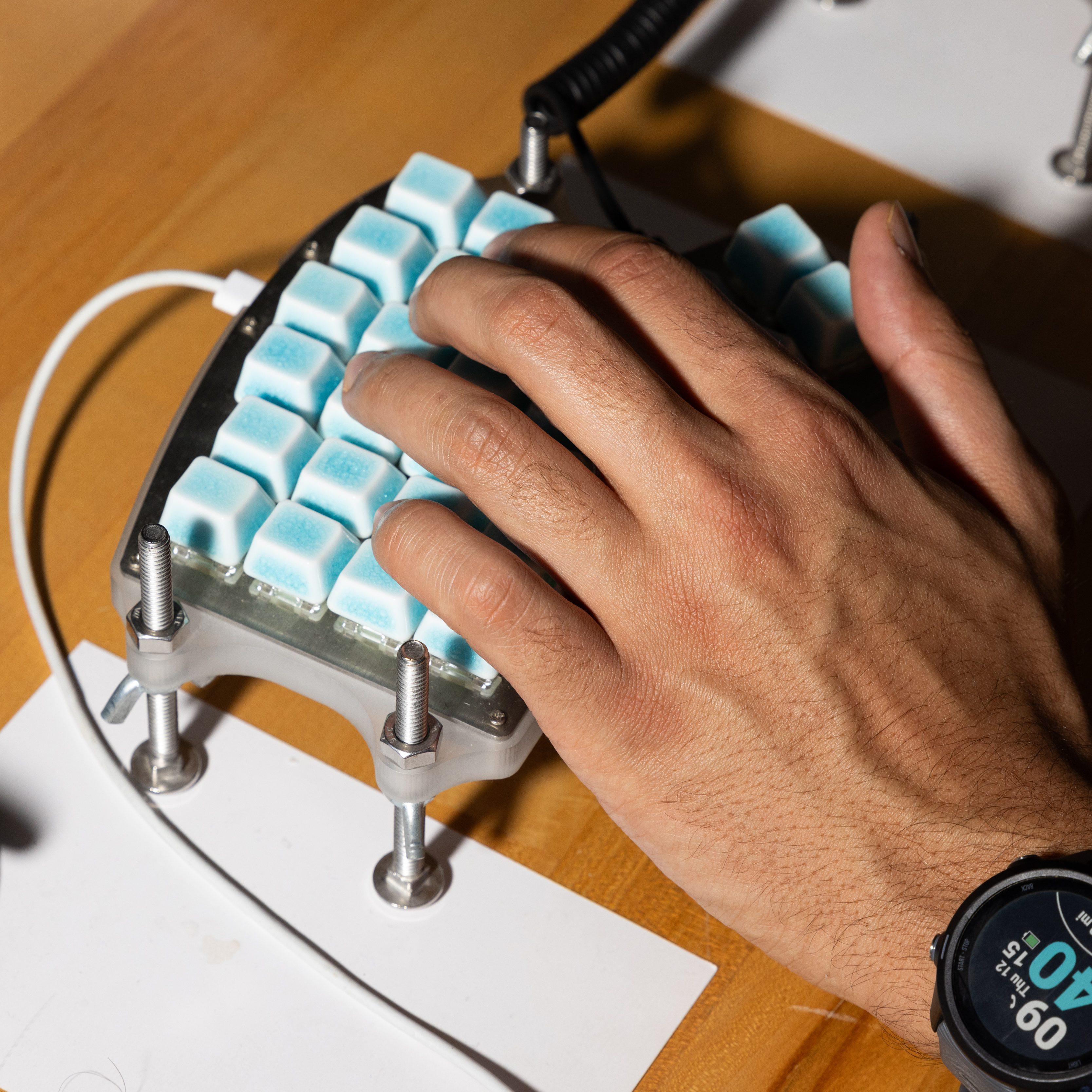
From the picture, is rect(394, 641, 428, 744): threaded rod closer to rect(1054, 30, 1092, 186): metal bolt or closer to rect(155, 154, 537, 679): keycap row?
rect(155, 154, 537, 679): keycap row

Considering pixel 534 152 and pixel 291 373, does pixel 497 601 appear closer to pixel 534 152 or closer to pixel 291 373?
pixel 291 373

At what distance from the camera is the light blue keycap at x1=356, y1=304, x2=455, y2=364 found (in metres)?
0.72

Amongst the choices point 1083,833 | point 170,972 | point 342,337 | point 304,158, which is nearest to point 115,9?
point 304,158

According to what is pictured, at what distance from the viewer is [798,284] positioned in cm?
77

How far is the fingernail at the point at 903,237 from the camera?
29.0 inches

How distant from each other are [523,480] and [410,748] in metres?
0.14

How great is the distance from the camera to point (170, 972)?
646mm

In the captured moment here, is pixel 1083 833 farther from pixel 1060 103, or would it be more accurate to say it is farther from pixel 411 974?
pixel 1060 103

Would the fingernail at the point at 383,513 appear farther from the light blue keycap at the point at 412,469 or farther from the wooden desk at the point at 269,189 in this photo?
the wooden desk at the point at 269,189

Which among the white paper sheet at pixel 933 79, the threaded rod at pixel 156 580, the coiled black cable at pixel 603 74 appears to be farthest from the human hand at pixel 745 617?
the white paper sheet at pixel 933 79

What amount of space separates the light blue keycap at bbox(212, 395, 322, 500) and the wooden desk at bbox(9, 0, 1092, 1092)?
0.13 metres

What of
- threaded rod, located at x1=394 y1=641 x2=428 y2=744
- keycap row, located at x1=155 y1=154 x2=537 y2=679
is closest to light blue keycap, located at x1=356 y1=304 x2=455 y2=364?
keycap row, located at x1=155 y1=154 x2=537 y2=679

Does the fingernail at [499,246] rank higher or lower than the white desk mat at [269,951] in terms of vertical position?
higher

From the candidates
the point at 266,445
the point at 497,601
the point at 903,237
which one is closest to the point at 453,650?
the point at 497,601
